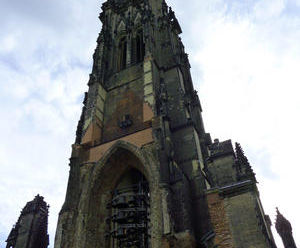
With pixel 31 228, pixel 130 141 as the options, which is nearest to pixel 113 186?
pixel 130 141

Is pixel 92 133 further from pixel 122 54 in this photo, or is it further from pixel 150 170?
pixel 122 54

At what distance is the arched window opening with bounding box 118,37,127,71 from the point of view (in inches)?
797

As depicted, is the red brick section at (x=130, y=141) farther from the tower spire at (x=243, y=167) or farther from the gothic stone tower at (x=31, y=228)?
the tower spire at (x=243, y=167)

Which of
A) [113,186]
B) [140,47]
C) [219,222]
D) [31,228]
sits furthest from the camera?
[140,47]

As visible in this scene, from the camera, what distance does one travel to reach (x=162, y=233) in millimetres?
10742

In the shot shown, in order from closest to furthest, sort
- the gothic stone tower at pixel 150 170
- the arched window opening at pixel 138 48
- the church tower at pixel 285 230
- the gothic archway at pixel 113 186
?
the gothic stone tower at pixel 150 170 < the church tower at pixel 285 230 < the gothic archway at pixel 113 186 < the arched window opening at pixel 138 48

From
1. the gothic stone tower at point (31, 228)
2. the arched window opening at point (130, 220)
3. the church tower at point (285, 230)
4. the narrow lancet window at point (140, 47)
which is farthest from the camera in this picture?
the narrow lancet window at point (140, 47)

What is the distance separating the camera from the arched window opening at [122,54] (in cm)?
2026

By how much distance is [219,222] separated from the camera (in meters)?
7.67

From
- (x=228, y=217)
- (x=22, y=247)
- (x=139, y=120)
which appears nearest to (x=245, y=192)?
(x=228, y=217)

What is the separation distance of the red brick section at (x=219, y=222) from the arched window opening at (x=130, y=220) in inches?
178

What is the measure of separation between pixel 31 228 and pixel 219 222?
10162 millimetres

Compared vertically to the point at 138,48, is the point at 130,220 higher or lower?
lower

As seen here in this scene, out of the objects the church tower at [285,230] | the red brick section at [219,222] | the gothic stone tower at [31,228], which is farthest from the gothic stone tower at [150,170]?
the gothic stone tower at [31,228]
